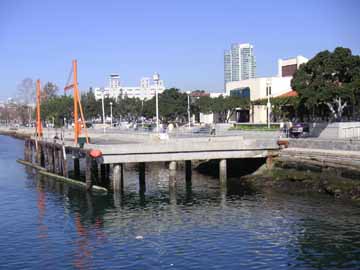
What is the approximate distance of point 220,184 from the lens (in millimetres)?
45219

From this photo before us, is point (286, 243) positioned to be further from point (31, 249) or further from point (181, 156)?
point (181, 156)

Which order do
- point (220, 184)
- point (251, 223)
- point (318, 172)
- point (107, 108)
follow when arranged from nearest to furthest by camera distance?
point (251, 223), point (318, 172), point (220, 184), point (107, 108)

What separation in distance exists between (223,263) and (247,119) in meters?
84.9

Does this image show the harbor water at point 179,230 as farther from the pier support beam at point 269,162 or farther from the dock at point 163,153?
the pier support beam at point 269,162

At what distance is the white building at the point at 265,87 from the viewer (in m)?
97.0

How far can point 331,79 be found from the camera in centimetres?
5250

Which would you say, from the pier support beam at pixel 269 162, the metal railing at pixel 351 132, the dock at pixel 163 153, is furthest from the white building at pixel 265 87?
the dock at pixel 163 153

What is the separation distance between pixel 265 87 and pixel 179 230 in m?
73.8

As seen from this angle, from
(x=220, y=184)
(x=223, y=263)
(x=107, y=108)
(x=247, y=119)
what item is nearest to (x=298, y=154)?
(x=220, y=184)

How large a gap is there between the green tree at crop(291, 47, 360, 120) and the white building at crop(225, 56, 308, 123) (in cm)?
3999

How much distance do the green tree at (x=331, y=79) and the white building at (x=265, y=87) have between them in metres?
40.0

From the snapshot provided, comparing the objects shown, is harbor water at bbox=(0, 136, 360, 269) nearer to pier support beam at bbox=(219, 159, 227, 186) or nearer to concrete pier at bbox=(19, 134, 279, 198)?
pier support beam at bbox=(219, 159, 227, 186)

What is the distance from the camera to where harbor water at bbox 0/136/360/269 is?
24.2 meters

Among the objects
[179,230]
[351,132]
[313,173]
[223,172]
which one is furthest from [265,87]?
[179,230]
